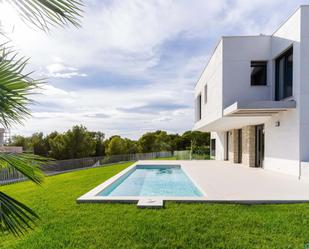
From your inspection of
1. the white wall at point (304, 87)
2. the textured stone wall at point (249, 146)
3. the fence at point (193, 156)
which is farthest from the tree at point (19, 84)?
the fence at point (193, 156)

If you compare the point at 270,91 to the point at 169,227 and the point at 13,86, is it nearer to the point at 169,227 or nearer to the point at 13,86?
the point at 169,227

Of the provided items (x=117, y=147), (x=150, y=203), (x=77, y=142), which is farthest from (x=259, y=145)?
(x=77, y=142)

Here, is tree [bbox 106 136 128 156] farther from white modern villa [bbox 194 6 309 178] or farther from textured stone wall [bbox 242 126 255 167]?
white modern villa [bbox 194 6 309 178]

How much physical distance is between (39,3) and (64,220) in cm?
479

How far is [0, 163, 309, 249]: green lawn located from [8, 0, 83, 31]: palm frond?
279 cm

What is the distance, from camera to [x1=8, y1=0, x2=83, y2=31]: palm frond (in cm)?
135

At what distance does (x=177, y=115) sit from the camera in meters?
31.4

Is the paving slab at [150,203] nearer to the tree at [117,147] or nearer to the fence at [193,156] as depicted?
the fence at [193,156]

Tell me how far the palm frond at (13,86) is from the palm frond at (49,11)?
30cm

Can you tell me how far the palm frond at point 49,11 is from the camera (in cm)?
135

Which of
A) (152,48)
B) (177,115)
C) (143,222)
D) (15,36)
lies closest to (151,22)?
(152,48)

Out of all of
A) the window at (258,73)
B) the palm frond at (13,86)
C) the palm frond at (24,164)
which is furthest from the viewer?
the window at (258,73)

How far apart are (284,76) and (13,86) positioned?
12.2 metres

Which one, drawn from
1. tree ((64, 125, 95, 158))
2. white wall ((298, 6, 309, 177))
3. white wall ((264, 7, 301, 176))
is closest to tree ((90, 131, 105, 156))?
tree ((64, 125, 95, 158))
